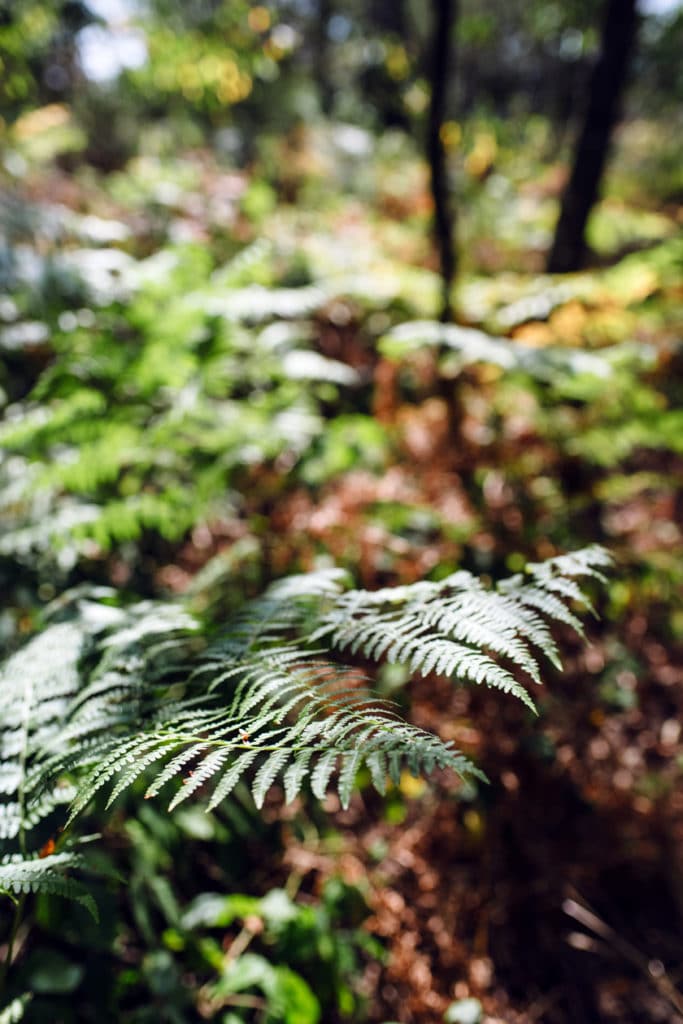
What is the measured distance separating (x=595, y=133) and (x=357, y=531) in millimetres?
3341

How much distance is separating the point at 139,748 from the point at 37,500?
4.76 feet

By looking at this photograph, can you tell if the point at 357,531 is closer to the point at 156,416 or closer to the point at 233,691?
the point at 156,416

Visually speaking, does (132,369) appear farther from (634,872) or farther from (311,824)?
(634,872)

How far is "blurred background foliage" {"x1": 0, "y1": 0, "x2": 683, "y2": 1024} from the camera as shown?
1.59 m

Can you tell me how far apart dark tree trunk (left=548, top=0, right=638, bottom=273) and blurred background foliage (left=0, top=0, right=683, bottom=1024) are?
384mm

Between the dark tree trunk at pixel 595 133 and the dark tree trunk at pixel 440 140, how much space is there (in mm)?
1254

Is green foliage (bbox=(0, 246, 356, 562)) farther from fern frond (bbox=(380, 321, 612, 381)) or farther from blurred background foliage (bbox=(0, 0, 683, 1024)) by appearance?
fern frond (bbox=(380, 321, 612, 381))

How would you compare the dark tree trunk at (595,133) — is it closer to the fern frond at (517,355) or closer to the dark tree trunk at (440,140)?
the dark tree trunk at (440,140)

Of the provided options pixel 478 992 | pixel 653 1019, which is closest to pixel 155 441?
pixel 478 992


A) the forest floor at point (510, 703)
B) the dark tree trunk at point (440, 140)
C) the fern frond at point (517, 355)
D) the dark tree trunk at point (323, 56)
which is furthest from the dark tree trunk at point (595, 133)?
the dark tree trunk at point (323, 56)

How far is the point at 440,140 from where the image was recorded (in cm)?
313

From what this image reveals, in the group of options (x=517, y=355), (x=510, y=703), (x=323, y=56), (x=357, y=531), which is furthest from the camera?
(x=323, y=56)

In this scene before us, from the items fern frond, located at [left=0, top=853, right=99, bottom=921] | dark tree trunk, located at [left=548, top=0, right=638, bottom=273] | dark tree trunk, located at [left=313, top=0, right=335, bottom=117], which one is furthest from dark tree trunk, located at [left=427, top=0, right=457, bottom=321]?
dark tree trunk, located at [left=313, top=0, right=335, bottom=117]

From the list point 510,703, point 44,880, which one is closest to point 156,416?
point 510,703
